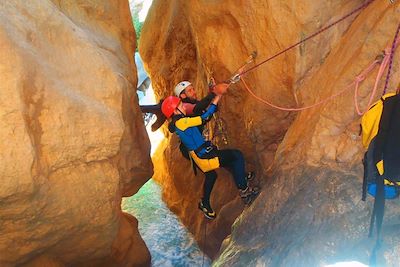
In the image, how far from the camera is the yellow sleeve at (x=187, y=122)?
5.07 metres

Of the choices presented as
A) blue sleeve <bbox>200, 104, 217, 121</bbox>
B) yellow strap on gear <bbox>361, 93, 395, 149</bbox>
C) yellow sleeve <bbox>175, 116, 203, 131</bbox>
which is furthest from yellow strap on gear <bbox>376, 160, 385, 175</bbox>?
yellow sleeve <bbox>175, 116, 203, 131</bbox>

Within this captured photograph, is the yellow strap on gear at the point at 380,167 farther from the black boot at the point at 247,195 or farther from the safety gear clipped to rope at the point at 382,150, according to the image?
the black boot at the point at 247,195

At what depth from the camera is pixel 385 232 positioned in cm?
334

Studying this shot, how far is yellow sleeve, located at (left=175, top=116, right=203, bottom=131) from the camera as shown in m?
5.07

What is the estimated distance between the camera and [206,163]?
538 cm

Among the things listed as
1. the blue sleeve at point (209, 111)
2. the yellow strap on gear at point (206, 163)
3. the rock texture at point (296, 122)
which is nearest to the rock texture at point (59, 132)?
the yellow strap on gear at point (206, 163)

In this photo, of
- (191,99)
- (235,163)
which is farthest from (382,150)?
(191,99)

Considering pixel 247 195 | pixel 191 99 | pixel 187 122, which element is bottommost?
pixel 247 195

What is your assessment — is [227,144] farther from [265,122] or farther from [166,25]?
[166,25]

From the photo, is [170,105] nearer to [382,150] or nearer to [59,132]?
[59,132]

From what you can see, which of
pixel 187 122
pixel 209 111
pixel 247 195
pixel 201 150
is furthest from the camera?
pixel 247 195

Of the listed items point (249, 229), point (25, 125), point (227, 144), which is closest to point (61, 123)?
point (25, 125)

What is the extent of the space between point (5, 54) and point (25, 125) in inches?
24.0

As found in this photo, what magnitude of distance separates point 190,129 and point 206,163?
521mm
